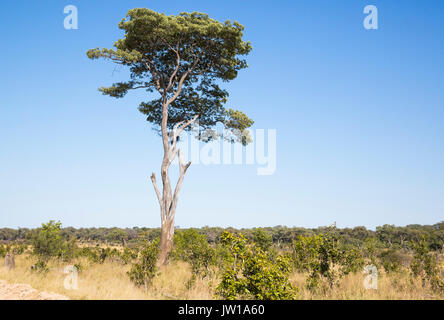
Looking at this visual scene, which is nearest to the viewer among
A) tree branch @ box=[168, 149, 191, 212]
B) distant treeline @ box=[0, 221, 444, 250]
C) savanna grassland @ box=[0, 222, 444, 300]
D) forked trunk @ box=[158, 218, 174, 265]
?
savanna grassland @ box=[0, 222, 444, 300]

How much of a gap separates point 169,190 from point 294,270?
22.3ft

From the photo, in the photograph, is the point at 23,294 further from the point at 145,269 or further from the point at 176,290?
the point at 176,290

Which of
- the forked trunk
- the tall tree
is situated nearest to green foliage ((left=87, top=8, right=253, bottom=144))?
the tall tree

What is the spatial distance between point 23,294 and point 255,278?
5.73 m

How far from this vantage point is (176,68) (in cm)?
1565

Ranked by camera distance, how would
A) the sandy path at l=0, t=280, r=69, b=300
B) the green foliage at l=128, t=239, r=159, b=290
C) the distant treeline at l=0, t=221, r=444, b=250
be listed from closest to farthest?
the sandy path at l=0, t=280, r=69, b=300, the green foliage at l=128, t=239, r=159, b=290, the distant treeline at l=0, t=221, r=444, b=250

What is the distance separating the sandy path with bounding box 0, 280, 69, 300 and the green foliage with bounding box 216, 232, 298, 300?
3936 mm

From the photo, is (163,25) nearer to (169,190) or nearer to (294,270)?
(169,190)

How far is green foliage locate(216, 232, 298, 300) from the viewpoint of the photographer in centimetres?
659

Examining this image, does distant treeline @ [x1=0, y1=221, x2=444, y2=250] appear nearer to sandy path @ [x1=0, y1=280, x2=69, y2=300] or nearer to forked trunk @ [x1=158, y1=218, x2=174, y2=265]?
forked trunk @ [x1=158, y1=218, x2=174, y2=265]

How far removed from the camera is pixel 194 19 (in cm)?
1462

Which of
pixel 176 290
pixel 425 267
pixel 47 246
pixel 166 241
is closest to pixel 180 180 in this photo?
pixel 166 241
